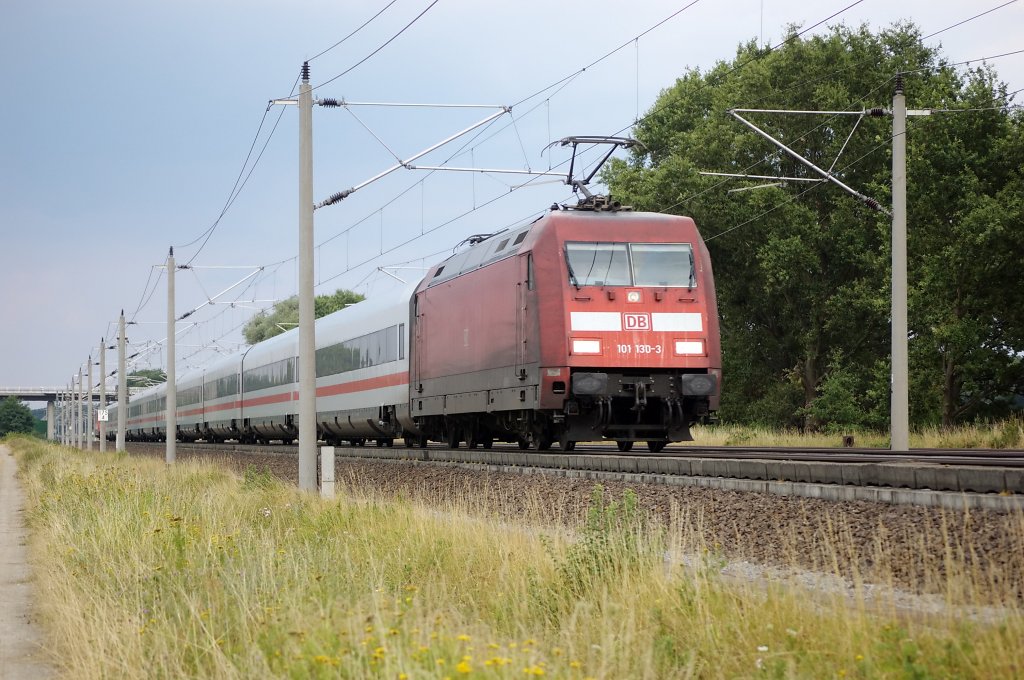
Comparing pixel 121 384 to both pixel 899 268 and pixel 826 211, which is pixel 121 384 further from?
pixel 899 268

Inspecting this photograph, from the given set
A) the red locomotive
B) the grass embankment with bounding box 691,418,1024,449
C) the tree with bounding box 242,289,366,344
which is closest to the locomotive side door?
the red locomotive

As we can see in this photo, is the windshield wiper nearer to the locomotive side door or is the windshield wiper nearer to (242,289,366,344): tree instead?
the locomotive side door

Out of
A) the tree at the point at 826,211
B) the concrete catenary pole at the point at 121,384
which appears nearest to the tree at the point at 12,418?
the concrete catenary pole at the point at 121,384

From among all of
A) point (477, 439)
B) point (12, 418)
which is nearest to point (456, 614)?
point (477, 439)

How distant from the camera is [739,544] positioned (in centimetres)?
1059

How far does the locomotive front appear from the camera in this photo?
1855 cm

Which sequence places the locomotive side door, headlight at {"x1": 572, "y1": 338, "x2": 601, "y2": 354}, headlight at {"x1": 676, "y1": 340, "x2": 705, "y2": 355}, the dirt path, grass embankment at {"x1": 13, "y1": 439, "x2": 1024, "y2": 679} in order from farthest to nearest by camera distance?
the locomotive side door, headlight at {"x1": 676, "y1": 340, "x2": 705, "y2": 355}, headlight at {"x1": 572, "y1": 338, "x2": 601, "y2": 354}, the dirt path, grass embankment at {"x1": 13, "y1": 439, "x2": 1024, "y2": 679}

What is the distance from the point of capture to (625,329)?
18812 mm

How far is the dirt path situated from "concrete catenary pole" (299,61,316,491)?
13.2 ft

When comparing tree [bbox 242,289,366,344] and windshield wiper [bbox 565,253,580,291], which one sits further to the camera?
tree [bbox 242,289,366,344]

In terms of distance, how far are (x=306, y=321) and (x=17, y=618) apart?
891 cm

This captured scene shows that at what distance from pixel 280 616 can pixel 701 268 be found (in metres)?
13.5

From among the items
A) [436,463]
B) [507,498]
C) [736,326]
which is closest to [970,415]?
[736,326]

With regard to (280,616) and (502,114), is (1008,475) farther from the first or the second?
(502,114)
